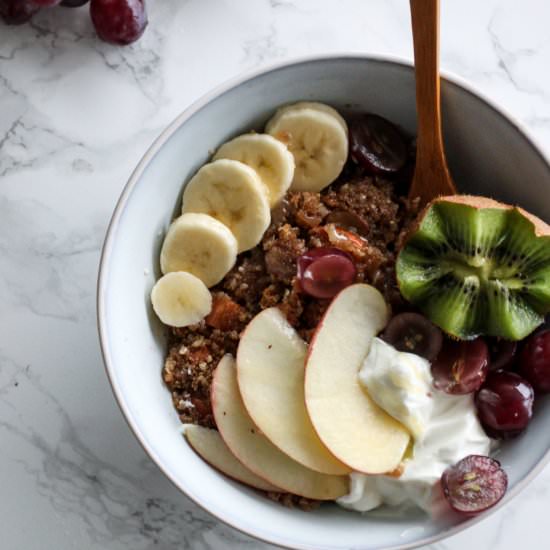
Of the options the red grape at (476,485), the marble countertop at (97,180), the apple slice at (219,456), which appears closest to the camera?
the red grape at (476,485)

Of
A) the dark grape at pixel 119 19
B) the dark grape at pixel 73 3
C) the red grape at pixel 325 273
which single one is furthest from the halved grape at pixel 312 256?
the dark grape at pixel 73 3

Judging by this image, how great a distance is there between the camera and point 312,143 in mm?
1418

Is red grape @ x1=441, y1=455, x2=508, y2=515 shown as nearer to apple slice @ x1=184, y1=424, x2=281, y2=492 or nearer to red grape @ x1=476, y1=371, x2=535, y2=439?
red grape @ x1=476, y1=371, x2=535, y2=439

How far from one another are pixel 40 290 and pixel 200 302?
32cm

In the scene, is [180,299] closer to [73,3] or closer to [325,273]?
[325,273]

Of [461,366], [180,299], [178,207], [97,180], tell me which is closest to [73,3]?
[97,180]

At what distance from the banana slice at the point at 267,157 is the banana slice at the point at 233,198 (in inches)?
0.5

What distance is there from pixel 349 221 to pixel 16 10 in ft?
2.15

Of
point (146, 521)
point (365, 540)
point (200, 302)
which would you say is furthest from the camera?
point (146, 521)

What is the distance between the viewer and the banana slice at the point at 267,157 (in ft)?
4.56

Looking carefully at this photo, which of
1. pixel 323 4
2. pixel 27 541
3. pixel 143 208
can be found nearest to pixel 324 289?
pixel 143 208

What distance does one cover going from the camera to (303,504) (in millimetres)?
1332

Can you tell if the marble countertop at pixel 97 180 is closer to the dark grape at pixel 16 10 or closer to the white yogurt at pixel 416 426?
the dark grape at pixel 16 10

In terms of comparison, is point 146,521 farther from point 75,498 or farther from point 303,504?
point 303,504
